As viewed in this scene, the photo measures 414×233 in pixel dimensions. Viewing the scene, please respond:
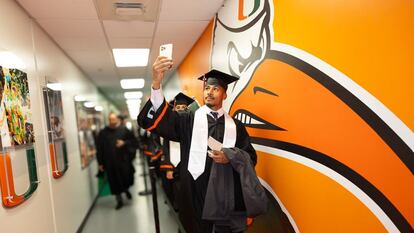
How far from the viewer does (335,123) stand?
1.25 m

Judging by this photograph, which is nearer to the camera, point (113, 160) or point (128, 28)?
point (128, 28)

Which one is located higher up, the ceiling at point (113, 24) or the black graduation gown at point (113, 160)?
the ceiling at point (113, 24)

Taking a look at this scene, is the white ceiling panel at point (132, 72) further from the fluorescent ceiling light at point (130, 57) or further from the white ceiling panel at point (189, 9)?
the white ceiling panel at point (189, 9)

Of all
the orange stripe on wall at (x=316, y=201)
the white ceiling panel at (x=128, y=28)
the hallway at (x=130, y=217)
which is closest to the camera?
the orange stripe on wall at (x=316, y=201)

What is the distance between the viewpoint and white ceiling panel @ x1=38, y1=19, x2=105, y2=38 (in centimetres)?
265

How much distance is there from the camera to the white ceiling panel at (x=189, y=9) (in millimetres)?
2404

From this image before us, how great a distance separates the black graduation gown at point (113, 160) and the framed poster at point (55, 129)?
148 cm

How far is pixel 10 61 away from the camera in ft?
6.07

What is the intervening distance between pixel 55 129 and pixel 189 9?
193 centimetres

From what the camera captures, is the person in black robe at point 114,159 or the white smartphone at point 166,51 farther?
the person in black robe at point 114,159

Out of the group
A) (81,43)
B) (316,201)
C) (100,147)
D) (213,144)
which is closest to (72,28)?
(81,43)

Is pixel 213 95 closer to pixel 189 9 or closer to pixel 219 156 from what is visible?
pixel 219 156

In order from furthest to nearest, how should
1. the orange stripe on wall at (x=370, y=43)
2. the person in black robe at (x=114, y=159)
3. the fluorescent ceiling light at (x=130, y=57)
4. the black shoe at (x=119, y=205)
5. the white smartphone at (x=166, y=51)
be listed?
the person in black robe at (x=114, y=159) < the black shoe at (x=119, y=205) < the fluorescent ceiling light at (x=130, y=57) < the white smartphone at (x=166, y=51) < the orange stripe on wall at (x=370, y=43)

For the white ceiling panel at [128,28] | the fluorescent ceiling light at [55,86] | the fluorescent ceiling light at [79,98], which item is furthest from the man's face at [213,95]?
the fluorescent ceiling light at [79,98]
